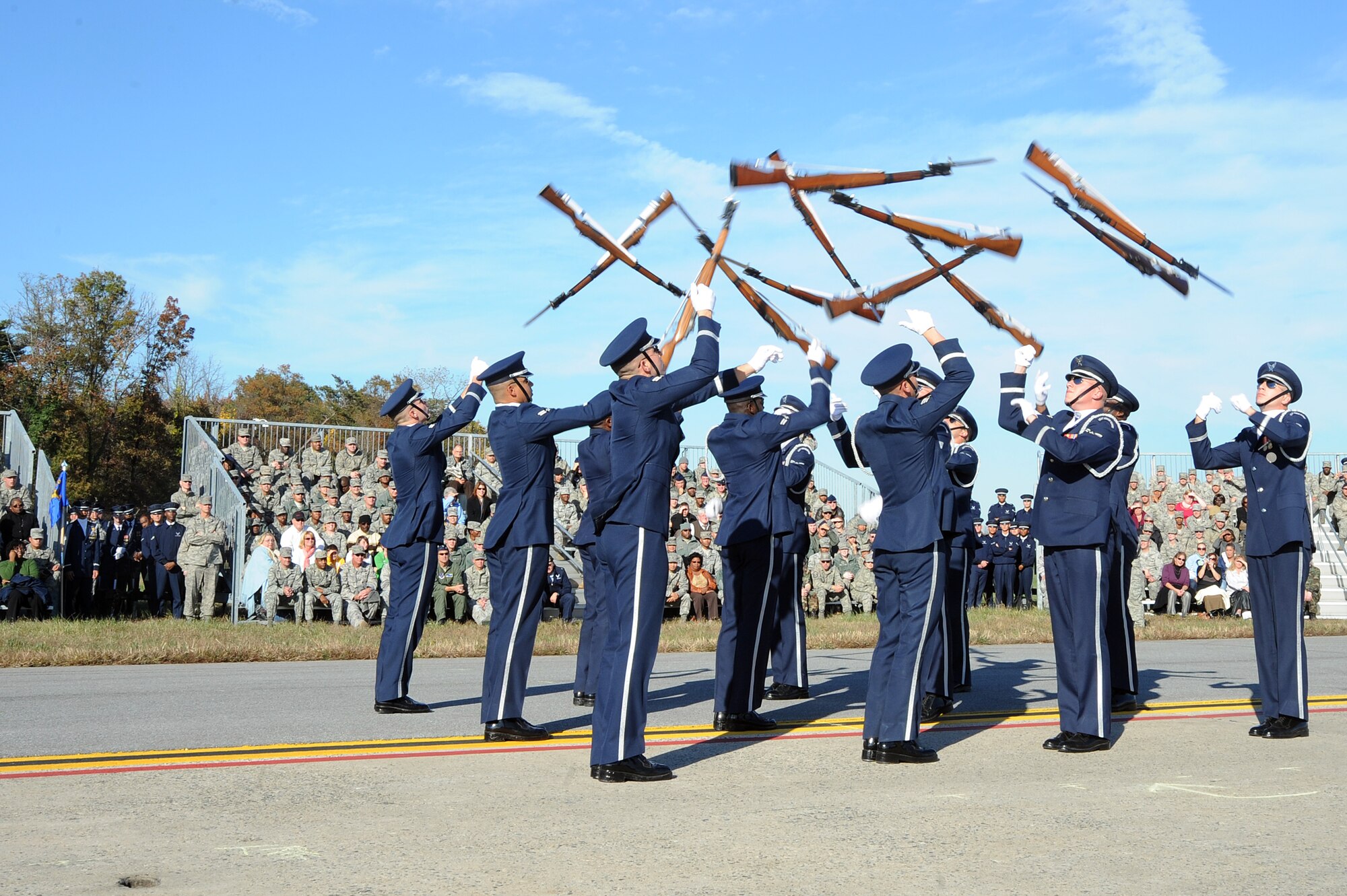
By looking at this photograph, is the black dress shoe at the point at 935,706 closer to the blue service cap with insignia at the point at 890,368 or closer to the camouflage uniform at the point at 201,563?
the blue service cap with insignia at the point at 890,368

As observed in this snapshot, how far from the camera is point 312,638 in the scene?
14.2 m

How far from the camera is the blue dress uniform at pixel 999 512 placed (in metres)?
24.1

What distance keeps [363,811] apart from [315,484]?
18.5 m

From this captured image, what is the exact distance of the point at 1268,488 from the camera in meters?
8.07

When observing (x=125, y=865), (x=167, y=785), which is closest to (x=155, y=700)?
(x=167, y=785)

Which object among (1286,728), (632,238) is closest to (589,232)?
(632,238)

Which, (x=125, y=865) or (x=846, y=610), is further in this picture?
(x=846, y=610)

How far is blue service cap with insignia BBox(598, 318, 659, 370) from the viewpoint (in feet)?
22.1

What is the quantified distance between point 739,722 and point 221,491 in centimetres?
1476

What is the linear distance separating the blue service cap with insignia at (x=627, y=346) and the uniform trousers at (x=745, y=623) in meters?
2.23

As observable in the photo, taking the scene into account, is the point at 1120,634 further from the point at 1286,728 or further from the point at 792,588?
the point at 792,588

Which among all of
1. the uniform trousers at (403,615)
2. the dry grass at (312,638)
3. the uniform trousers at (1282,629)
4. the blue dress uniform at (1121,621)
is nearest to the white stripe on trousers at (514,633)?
the uniform trousers at (403,615)

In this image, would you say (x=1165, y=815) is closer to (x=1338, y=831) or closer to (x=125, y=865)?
(x=1338, y=831)

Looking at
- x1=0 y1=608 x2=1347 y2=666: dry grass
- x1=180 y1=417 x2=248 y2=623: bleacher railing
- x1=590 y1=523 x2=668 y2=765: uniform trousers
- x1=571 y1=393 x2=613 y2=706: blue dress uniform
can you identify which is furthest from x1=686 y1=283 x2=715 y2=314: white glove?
x1=180 y1=417 x2=248 y2=623: bleacher railing
